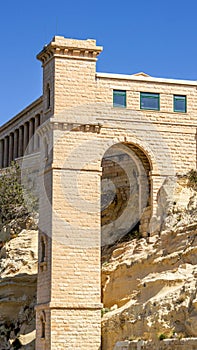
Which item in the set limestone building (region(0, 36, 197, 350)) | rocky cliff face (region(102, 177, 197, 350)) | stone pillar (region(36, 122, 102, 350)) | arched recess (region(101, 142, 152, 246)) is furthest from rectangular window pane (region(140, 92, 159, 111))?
stone pillar (region(36, 122, 102, 350))

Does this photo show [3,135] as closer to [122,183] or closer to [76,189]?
[122,183]

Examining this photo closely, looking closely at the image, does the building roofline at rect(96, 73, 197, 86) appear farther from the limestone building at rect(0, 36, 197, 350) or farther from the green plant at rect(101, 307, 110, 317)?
the green plant at rect(101, 307, 110, 317)

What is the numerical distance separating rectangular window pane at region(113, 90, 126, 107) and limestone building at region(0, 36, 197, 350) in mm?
43

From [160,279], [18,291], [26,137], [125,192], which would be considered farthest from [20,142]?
[160,279]

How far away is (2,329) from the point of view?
Answer: 4309 centimetres

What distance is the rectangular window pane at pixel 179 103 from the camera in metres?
39.2

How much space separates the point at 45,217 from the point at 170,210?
5346 mm

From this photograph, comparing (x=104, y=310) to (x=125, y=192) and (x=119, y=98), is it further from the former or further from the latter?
(x=119, y=98)

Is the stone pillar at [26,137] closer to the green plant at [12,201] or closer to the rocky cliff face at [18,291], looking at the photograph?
the green plant at [12,201]

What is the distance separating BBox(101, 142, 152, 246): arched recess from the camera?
39469mm

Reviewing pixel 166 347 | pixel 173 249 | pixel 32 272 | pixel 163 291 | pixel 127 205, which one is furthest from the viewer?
pixel 32 272

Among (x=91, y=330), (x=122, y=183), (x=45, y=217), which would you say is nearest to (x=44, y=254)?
(x=45, y=217)

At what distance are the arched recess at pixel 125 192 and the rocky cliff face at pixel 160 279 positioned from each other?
0.97 metres

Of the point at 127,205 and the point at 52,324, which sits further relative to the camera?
the point at 127,205
